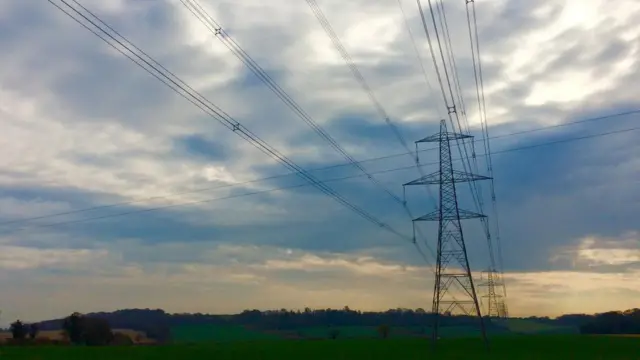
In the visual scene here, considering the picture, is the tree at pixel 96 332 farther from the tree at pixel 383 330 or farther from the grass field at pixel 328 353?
the tree at pixel 383 330

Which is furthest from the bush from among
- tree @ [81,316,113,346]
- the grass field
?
the grass field

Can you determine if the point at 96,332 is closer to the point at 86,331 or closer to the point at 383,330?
the point at 86,331

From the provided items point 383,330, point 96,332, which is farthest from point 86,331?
point 383,330

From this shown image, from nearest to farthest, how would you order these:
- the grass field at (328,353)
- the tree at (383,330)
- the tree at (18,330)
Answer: the grass field at (328,353)
the tree at (18,330)
the tree at (383,330)

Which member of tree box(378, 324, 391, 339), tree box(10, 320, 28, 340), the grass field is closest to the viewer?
the grass field

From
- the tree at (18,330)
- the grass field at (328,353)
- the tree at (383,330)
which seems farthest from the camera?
the tree at (383,330)

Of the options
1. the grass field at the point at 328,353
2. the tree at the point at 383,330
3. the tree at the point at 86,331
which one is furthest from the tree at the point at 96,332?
the tree at the point at 383,330

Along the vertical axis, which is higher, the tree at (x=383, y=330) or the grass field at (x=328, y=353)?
the tree at (x=383, y=330)

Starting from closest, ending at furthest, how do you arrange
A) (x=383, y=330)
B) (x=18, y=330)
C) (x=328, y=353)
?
(x=328, y=353)
(x=18, y=330)
(x=383, y=330)

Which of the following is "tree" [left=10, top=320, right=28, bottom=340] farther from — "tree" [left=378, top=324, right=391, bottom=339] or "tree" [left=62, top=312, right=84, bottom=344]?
"tree" [left=378, top=324, right=391, bottom=339]

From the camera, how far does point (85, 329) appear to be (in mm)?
139000

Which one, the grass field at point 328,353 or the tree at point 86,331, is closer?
the grass field at point 328,353

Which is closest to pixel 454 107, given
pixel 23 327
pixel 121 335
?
pixel 23 327

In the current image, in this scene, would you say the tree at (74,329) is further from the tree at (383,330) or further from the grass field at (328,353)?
the tree at (383,330)
